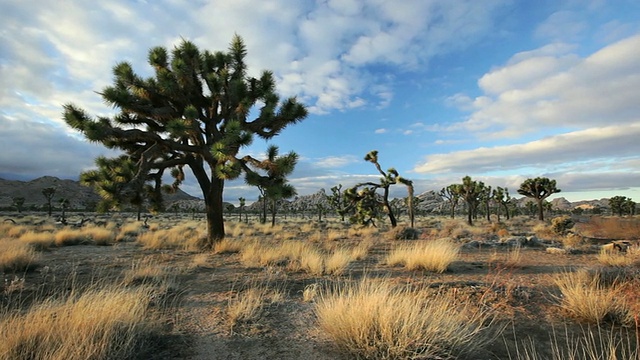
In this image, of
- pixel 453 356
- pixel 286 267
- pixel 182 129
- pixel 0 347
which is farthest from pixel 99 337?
pixel 182 129

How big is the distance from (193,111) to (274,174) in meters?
3.38

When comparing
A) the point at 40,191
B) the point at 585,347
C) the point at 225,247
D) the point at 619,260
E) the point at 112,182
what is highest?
the point at 40,191

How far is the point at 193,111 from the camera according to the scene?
10.6 m

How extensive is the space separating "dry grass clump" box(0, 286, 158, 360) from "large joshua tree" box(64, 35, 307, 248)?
22.2 feet

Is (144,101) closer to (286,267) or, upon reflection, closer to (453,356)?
(286,267)

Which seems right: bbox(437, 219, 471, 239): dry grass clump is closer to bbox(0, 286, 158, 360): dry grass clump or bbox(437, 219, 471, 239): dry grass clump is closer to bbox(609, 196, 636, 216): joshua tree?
bbox(0, 286, 158, 360): dry grass clump

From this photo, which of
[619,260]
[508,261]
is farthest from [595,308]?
[619,260]

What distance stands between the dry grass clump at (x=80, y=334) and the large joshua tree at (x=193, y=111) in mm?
6780

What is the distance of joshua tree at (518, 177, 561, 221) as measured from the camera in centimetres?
3109

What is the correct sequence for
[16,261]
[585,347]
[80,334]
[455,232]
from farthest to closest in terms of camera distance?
[455,232]
[16,261]
[585,347]
[80,334]

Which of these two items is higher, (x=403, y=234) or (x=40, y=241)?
(x=40, y=241)

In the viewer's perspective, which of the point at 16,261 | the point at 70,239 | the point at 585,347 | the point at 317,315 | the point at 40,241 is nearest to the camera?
the point at 585,347

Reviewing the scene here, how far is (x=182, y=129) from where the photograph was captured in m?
10.2

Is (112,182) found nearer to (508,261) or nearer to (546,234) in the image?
(508,261)
